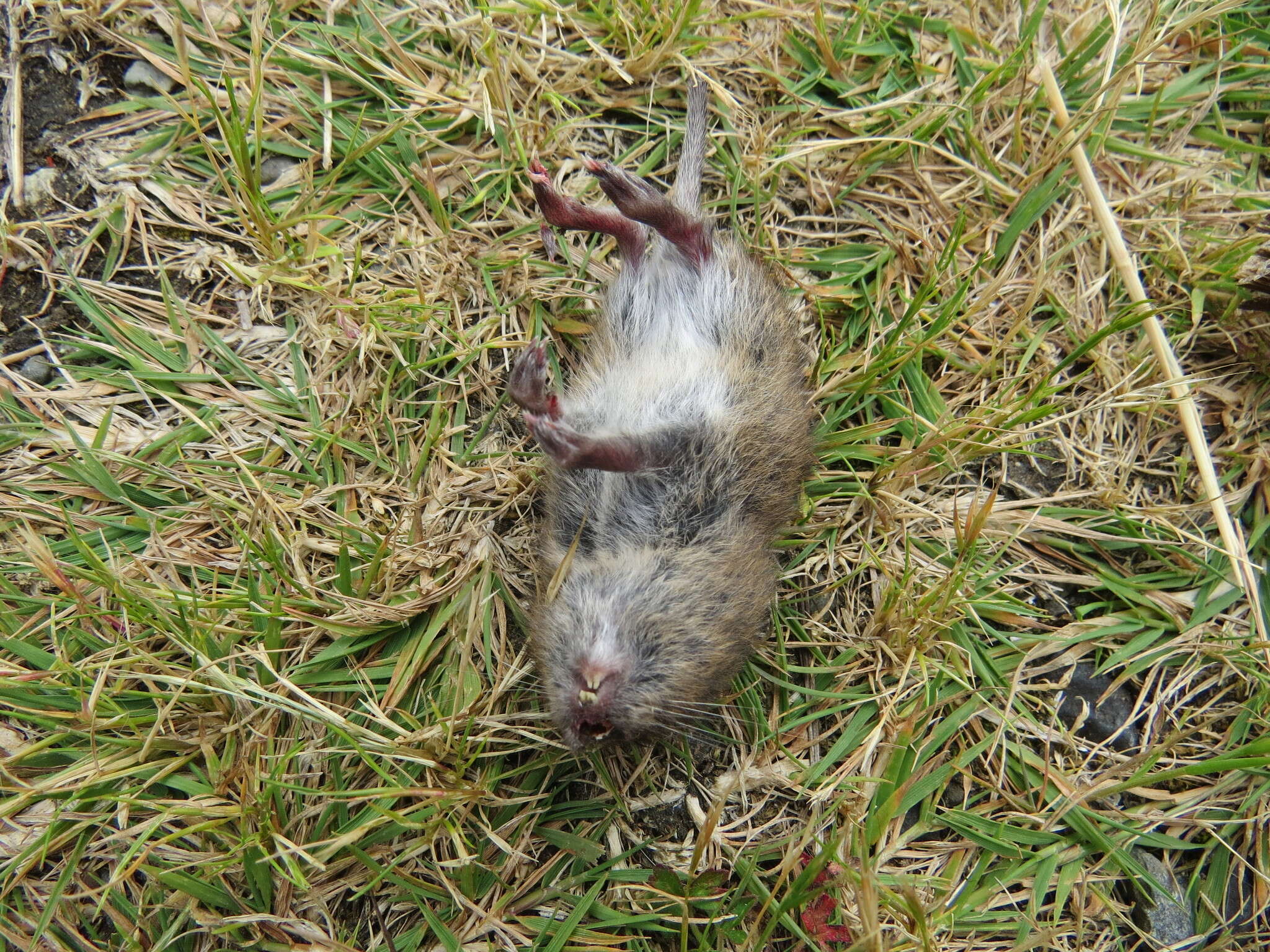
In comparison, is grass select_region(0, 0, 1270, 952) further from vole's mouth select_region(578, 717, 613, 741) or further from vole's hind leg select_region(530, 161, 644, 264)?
vole's mouth select_region(578, 717, 613, 741)

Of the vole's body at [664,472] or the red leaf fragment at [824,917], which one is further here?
the red leaf fragment at [824,917]

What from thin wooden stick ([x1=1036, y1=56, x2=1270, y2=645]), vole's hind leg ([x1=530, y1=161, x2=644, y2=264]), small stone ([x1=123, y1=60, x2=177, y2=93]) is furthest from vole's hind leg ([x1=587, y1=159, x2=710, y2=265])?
small stone ([x1=123, y1=60, x2=177, y2=93])

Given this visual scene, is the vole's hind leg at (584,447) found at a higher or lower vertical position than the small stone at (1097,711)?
higher

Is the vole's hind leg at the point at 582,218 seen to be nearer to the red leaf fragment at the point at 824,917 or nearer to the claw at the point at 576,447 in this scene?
the claw at the point at 576,447

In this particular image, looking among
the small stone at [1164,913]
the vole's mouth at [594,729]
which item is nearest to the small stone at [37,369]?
the vole's mouth at [594,729]

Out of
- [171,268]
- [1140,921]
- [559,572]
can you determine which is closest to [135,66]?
[171,268]

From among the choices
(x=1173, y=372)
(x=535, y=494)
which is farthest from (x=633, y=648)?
(x=1173, y=372)

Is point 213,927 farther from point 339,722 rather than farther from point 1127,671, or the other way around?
point 1127,671
